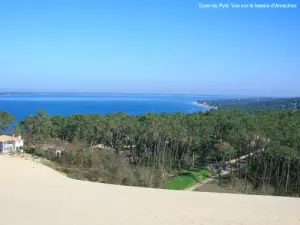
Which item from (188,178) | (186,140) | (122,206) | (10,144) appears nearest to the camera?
(122,206)

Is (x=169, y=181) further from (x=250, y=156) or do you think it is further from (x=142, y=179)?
(x=250, y=156)

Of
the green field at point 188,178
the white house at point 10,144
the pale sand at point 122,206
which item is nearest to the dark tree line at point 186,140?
the green field at point 188,178

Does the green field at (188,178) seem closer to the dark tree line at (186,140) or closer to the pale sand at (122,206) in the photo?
the dark tree line at (186,140)

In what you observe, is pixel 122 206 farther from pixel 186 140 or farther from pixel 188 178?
pixel 186 140

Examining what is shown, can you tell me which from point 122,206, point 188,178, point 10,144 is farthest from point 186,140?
point 122,206

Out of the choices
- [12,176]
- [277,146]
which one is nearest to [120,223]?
[12,176]

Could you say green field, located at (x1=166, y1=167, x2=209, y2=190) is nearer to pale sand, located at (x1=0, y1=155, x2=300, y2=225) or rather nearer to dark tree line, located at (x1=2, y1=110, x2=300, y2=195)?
dark tree line, located at (x1=2, y1=110, x2=300, y2=195)
